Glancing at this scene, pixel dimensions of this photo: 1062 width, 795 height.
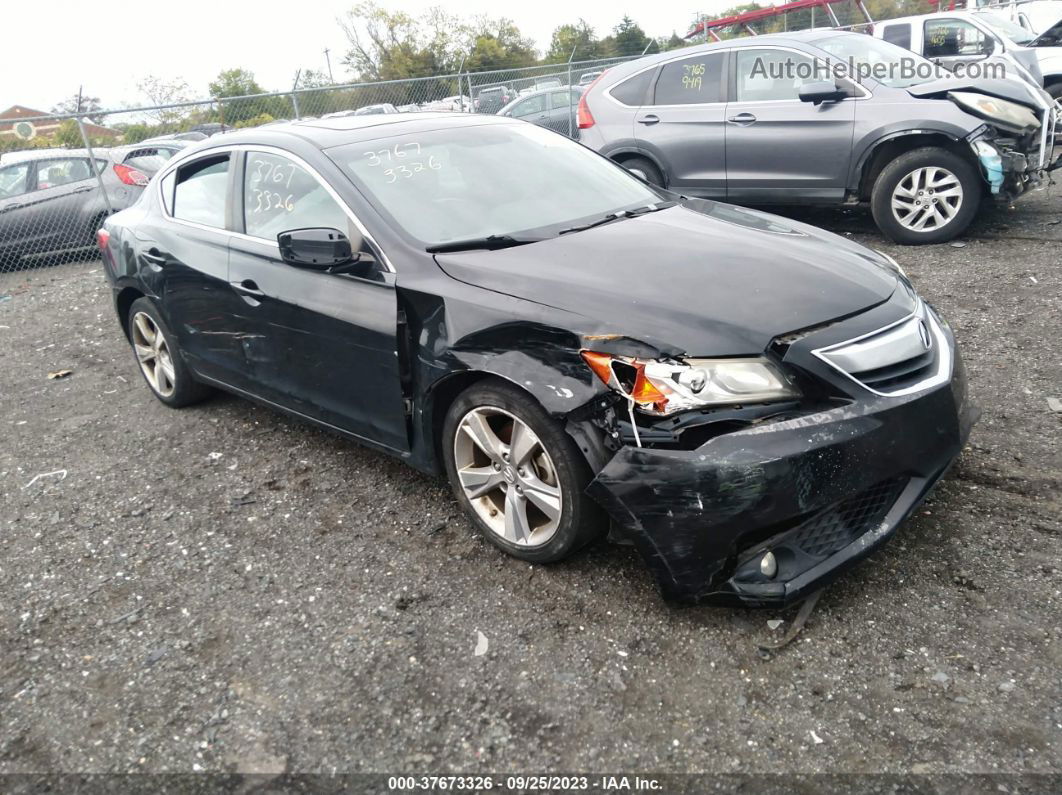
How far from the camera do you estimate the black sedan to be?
2.55 metres

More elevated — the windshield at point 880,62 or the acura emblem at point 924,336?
the windshield at point 880,62

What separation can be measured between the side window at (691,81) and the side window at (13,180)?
7.83m

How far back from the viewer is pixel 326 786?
2.27m

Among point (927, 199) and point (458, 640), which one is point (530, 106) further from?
point (458, 640)

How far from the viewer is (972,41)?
1070 cm

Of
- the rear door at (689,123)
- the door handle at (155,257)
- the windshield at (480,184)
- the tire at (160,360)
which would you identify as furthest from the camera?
the rear door at (689,123)

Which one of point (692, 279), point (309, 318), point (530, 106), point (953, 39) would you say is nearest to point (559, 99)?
point (530, 106)

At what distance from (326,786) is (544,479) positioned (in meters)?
1.18

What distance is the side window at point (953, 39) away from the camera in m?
10.6

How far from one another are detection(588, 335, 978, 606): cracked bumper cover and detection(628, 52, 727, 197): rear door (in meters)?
5.51

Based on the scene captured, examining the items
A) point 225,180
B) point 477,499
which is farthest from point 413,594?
point 225,180

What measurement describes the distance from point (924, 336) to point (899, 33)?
10.4m

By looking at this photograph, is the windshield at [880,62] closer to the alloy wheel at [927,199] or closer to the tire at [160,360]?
the alloy wheel at [927,199]

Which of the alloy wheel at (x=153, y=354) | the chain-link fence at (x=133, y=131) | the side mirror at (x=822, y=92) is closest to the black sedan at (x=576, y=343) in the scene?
the alloy wheel at (x=153, y=354)
